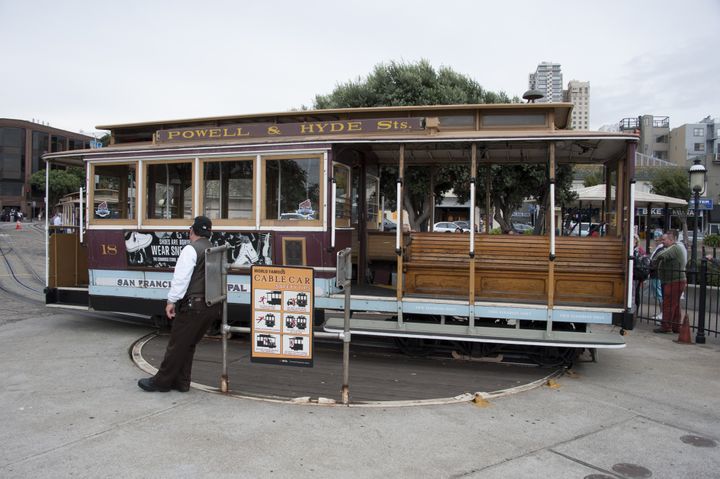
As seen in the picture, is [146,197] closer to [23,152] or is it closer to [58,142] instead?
[58,142]

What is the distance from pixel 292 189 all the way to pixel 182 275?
264 cm

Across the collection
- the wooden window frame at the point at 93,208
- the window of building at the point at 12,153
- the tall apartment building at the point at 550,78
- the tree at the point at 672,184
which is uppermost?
the tall apartment building at the point at 550,78

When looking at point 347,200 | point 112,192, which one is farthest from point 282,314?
point 112,192

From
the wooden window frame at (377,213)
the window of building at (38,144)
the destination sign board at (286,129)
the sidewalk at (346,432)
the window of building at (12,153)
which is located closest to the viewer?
the sidewalk at (346,432)

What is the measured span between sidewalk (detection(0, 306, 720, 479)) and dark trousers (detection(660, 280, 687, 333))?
3.34 metres

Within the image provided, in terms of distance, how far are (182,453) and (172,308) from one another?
1.61 m

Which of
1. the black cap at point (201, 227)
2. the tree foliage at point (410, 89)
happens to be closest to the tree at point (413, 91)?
the tree foliage at point (410, 89)

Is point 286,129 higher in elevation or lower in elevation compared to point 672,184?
lower

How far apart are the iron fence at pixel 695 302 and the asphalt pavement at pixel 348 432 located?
8.45 ft

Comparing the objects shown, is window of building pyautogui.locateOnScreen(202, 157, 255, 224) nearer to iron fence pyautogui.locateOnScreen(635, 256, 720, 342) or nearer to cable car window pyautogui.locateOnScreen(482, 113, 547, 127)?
cable car window pyautogui.locateOnScreen(482, 113, 547, 127)

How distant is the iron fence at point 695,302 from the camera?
9.02m

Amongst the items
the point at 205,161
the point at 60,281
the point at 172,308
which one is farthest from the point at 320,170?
the point at 60,281

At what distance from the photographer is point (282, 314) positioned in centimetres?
552

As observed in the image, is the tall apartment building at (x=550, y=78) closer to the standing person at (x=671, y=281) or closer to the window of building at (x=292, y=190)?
the standing person at (x=671, y=281)
